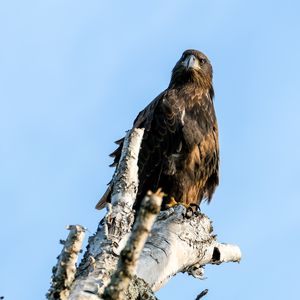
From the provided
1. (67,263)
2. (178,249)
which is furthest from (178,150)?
(67,263)

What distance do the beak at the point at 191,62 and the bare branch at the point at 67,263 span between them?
6.65 m

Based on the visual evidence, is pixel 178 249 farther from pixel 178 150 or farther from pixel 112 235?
pixel 178 150

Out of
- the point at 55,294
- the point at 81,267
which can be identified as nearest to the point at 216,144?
the point at 81,267

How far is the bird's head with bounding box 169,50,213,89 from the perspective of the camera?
938cm

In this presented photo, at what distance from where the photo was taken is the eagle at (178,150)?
8.01 meters

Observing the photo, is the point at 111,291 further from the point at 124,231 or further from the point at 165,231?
the point at 165,231

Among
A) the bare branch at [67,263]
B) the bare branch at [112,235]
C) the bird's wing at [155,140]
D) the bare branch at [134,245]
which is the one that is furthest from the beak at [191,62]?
the bare branch at [134,245]

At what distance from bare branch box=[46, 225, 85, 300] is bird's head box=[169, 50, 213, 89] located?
642cm

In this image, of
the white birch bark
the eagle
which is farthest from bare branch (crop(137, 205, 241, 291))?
the eagle

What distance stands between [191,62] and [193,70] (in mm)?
217

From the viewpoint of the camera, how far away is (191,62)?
9648mm

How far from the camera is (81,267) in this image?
13.1ft

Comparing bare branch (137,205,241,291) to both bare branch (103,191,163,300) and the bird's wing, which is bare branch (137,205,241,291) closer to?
the bird's wing

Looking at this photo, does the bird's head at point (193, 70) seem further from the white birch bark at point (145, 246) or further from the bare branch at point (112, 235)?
the bare branch at point (112, 235)
